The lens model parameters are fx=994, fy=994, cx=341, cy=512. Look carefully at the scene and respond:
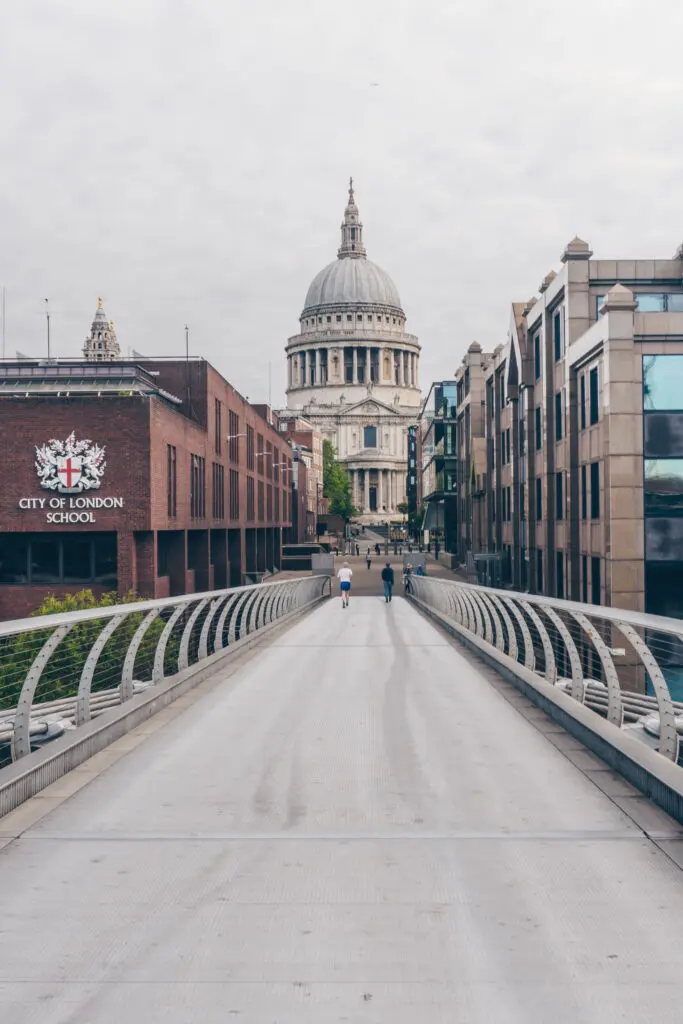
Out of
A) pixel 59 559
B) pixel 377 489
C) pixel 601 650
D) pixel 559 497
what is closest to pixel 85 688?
pixel 601 650

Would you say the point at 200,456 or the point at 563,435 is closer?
the point at 563,435

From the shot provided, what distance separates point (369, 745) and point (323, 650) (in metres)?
9.69

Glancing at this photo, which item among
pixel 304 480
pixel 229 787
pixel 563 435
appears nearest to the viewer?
pixel 229 787

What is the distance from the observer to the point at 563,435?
3562cm

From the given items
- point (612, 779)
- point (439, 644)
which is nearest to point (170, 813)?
point (612, 779)

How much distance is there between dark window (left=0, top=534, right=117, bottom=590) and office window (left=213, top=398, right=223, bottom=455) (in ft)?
44.6

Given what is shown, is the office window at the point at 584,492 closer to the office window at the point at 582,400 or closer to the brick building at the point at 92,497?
the office window at the point at 582,400

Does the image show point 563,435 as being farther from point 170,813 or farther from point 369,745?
point 170,813

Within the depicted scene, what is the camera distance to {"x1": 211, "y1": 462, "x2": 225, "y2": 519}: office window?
52.0 metres

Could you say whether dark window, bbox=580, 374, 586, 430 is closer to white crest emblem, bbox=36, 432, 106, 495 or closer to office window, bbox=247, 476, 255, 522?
white crest emblem, bbox=36, 432, 106, 495

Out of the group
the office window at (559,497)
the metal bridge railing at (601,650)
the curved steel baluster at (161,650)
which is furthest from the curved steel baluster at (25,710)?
the office window at (559,497)

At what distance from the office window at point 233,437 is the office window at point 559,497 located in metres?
23.4

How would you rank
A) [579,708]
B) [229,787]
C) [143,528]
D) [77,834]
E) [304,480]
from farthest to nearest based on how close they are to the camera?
1. [304,480]
2. [143,528]
3. [579,708]
4. [229,787]
5. [77,834]

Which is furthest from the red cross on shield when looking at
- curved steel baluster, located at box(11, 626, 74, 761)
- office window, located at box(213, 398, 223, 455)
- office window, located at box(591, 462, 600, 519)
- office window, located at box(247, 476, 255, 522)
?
curved steel baluster, located at box(11, 626, 74, 761)
